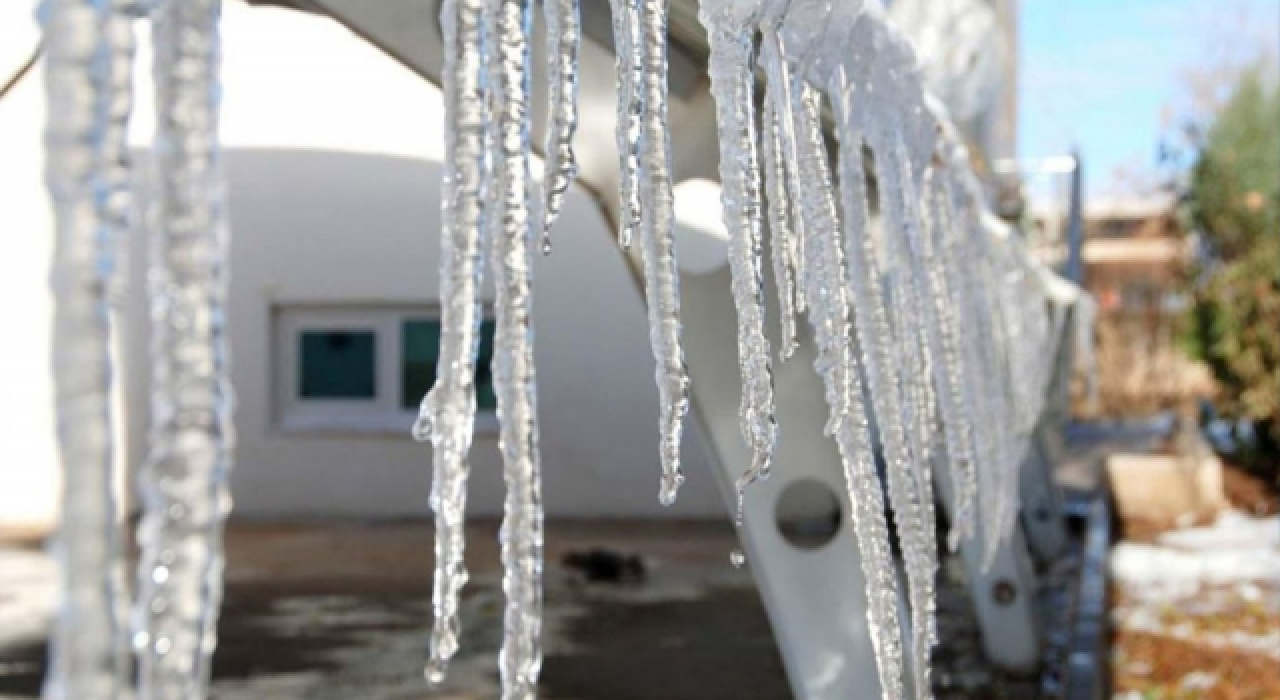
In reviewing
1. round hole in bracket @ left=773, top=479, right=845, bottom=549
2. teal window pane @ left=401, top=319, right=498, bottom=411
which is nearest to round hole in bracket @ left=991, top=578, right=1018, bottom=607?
round hole in bracket @ left=773, top=479, right=845, bottom=549

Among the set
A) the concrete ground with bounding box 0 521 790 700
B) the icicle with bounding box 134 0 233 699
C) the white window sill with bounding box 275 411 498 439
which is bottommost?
the concrete ground with bounding box 0 521 790 700

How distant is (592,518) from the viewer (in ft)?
30.2

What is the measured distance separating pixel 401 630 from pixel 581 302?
3.57 meters

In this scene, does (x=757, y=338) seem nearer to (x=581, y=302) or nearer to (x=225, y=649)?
(x=225, y=649)

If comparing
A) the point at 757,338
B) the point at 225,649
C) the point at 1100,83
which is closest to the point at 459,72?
the point at 757,338

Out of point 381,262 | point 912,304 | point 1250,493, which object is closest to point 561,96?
point 912,304

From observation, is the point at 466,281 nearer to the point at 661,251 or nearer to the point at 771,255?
the point at 661,251

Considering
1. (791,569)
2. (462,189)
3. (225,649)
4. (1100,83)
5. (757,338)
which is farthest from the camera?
(1100,83)

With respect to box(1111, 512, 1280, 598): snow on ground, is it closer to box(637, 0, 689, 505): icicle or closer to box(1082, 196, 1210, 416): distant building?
box(637, 0, 689, 505): icicle

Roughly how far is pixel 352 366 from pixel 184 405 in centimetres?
914

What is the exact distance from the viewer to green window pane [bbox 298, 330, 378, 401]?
9.65 m

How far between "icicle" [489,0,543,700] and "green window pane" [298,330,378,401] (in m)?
8.71

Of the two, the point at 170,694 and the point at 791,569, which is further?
the point at 791,569

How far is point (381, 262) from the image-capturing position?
30.6 ft
